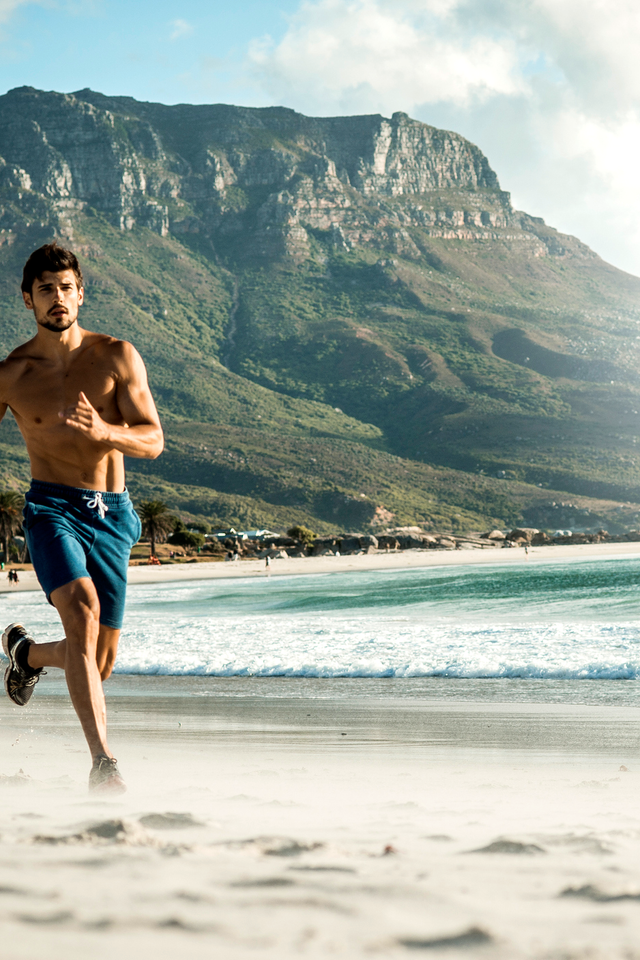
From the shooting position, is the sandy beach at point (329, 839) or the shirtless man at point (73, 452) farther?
the shirtless man at point (73, 452)

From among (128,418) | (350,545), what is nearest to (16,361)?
(128,418)

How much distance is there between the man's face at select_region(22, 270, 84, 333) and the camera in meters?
3.94

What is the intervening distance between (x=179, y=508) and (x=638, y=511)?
4431 centimetres

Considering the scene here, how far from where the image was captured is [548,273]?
147 meters

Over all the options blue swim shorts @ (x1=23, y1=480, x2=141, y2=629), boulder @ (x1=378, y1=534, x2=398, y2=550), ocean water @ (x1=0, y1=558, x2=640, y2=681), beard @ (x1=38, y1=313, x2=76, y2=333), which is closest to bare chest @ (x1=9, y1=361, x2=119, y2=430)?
beard @ (x1=38, y1=313, x2=76, y2=333)

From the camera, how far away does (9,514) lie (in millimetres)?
58031

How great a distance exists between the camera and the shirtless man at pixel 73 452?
371cm

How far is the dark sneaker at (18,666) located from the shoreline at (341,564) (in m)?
36.9

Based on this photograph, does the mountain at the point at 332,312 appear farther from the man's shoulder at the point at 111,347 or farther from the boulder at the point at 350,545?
the man's shoulder at the point at 111,347

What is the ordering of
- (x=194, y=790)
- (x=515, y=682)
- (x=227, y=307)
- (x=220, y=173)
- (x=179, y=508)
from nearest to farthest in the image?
Result: (x=194, y=790), (x=515, y=682), (x=179, y=508), (x=227, y=307), (x=220, y=173)

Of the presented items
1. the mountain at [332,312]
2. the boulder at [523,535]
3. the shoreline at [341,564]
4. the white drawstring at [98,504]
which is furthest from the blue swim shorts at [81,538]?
the boulder at [523,535]

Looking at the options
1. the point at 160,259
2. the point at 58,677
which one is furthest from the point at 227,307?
the point at 58,677

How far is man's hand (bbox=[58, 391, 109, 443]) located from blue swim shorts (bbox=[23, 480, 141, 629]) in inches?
18.7

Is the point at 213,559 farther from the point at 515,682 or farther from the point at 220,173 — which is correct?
the point at 220,173
